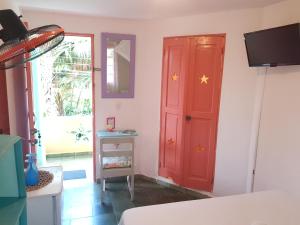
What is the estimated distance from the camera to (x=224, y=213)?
5.04ft

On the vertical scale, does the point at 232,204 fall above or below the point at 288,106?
below

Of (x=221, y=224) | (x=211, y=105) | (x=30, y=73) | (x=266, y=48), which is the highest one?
(x=266, y=48)

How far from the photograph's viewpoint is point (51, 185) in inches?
72.1

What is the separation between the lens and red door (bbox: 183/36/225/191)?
275 cm

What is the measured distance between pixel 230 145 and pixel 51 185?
1.97 meters

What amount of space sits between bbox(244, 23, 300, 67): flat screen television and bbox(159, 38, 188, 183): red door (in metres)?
0.83

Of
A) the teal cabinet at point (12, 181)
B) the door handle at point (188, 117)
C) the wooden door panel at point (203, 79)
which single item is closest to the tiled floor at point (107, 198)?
the door handle at point (188, 117)

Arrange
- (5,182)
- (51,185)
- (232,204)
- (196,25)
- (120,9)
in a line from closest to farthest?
(5,182), (232,204), (51,185), (120,9), (196,25)

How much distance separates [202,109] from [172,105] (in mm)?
407

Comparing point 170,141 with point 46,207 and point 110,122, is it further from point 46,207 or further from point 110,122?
point 46,207

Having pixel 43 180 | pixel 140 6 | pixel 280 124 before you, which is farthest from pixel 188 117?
pixel 43 180

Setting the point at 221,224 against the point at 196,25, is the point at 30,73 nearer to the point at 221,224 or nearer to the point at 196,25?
the point at 196,25

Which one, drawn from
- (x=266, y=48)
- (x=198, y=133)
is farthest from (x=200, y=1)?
(x=198, y=133)

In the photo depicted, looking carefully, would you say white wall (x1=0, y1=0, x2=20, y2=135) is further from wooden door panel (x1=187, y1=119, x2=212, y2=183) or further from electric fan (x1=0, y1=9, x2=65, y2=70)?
wooden door panel (x1=187, y1=119, x2=212, y2=183)
